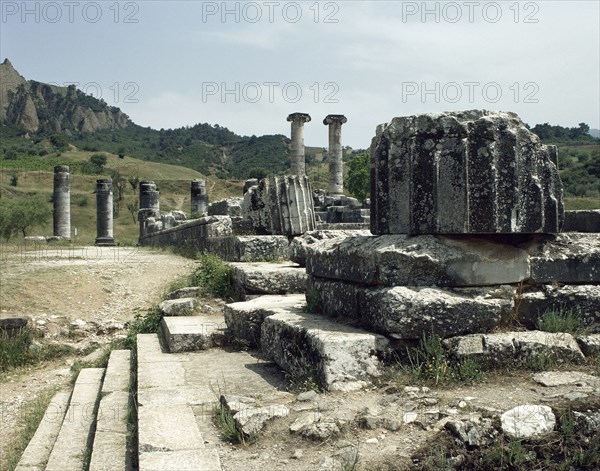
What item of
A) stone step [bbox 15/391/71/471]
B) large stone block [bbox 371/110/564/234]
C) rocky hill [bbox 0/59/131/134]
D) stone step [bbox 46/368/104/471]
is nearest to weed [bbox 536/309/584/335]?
large stone block [bbox 371/110/564/234]

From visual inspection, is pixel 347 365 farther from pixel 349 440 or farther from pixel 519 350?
pixel 519 350

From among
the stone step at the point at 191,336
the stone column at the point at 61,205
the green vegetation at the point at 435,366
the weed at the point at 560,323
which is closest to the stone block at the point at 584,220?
the weed at the point at 560,323

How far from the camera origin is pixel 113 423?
14.8 ft

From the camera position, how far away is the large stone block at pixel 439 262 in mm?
4535

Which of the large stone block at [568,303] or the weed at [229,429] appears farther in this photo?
the large stone block at [568,303]

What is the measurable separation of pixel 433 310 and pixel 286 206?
6.41 meters

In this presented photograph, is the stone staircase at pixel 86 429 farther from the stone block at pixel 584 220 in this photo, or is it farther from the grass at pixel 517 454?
the stone block at pixel 584 220

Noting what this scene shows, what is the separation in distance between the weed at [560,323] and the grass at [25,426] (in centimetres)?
421

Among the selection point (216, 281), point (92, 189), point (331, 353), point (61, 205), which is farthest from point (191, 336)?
point (92, 189)

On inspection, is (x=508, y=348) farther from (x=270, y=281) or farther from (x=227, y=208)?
(x=227, y=208)

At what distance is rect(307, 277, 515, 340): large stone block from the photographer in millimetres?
4281

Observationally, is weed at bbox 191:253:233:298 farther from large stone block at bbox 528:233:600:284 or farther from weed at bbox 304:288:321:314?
large stone block at bbox 528:233:600:284

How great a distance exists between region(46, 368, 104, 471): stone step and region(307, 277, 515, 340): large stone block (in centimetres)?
229

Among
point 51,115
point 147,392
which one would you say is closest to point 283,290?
point 147,392
